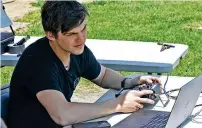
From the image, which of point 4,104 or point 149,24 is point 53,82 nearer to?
point 4,104

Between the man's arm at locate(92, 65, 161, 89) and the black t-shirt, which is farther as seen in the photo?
the man's arm at locate(92, 65, 161, 89)

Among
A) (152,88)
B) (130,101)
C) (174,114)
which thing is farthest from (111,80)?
(174,114)

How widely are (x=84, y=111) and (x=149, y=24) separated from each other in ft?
19.7

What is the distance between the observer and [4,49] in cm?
374

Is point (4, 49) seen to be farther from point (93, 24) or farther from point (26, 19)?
point (26, 19)

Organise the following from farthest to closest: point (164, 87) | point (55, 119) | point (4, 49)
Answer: point (4, 49) → point (164, 87) → point (55, 119)

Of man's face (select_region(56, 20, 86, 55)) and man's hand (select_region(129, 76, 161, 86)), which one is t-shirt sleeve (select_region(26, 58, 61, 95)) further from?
man's hand (select_region(129, 76, 161, 86))

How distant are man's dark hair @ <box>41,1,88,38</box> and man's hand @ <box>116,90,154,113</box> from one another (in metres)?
0.40

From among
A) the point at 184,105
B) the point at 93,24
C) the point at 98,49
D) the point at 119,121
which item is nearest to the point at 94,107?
the point at 119,121

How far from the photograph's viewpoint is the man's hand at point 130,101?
2.57 meters

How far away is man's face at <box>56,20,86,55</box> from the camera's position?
2.52m

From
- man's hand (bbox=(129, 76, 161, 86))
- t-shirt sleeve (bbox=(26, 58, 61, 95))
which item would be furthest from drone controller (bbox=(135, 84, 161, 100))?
t-shirt sleeve (bbox=(26, 58, 61, 95))

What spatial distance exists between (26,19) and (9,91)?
6.52 metres

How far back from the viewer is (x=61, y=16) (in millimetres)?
2496
